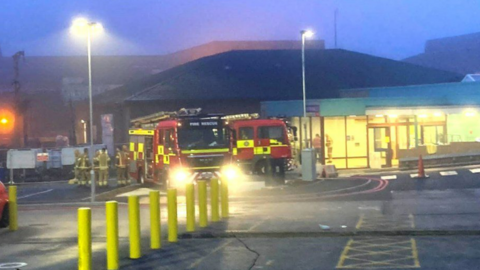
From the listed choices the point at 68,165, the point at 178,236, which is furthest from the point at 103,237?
the point at 68,165

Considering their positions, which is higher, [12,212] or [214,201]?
[214,201]

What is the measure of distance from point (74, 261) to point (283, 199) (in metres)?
12.0

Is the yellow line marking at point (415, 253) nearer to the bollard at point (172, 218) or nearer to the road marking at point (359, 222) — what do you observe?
the road marking at point (359, 222)

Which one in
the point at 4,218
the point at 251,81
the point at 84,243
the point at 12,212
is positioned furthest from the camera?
the point at 251,81

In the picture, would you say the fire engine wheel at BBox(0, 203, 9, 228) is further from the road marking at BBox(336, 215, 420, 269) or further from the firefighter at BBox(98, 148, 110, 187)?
the firefighter at BBox(98, 148, 110, 187)

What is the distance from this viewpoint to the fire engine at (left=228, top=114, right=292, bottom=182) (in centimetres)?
3450

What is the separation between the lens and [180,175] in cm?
2741

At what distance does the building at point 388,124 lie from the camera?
134 ft

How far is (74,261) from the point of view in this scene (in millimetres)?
12711

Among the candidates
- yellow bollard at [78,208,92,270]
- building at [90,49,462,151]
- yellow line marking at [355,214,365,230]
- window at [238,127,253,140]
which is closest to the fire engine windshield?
window at [238,127,253,140]

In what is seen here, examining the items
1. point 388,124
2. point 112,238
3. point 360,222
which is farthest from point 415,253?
point 388,124

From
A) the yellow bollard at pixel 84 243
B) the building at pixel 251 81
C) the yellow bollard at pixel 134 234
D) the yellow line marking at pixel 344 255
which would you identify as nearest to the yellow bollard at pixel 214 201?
the yellow line marking at pixel 344 255

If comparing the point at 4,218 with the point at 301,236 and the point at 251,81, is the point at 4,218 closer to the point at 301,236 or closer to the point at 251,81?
the point at 301,236

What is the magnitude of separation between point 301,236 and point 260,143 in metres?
20.0
